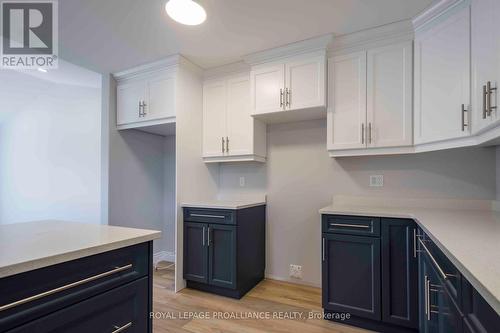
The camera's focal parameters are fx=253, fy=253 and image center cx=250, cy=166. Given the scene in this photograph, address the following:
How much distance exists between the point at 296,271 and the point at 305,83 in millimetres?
2008

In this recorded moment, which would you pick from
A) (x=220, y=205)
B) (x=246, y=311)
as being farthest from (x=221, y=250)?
(x=246, y=311)

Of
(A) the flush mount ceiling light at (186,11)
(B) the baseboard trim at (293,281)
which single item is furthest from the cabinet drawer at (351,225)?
(A) the flush mount ceiling light at (186,11)

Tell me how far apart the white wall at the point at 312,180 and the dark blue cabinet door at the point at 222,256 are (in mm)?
672

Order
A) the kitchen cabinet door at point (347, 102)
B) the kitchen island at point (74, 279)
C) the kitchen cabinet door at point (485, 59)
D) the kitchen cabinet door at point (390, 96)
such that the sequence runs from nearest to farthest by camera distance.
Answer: the kitchen island at point (74, 279)
the kitchen cabinet door at point (485, 59)
the kitchen cabinet door at point (390, 96)
the kitchen cabinet door at point (347, 102)

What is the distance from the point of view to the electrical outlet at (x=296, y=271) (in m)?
2.80

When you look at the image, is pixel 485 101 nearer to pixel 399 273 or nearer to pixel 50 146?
pixel 399 273

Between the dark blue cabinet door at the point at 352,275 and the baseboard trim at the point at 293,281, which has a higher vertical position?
the dark blue cabinet door at the point at 352,275

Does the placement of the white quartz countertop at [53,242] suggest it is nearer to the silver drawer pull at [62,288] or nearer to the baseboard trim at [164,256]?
the silver drawer pull at [62,288]

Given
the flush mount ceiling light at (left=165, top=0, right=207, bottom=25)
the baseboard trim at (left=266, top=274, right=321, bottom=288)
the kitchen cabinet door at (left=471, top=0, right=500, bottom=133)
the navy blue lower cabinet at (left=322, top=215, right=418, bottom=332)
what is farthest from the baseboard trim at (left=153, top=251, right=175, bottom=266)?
the kitchen cabinet door at (left=471, top=0, right=500, bottom=133)

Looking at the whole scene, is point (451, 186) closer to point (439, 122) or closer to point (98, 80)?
point (439, 122)

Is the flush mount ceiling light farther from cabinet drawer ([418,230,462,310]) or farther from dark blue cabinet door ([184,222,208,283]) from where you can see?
cabinet drawer ([418,230,462,310])

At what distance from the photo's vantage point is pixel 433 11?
6.24ft

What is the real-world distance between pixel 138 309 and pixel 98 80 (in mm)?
3590

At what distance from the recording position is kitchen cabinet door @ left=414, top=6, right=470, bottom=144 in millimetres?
1706
